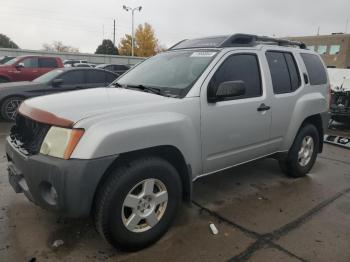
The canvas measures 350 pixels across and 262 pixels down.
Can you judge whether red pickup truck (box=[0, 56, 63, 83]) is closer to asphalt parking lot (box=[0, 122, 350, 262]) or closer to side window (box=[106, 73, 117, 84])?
side window (box=[106, 73, 117, 84])

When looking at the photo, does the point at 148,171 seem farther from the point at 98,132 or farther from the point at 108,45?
the point at 108,45

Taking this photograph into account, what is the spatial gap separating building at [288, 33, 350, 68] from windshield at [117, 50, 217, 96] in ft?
188

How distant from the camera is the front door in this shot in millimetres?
3340

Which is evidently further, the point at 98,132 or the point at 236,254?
the point at 236,254

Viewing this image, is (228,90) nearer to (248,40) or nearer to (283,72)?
(248,40)

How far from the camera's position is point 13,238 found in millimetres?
3057

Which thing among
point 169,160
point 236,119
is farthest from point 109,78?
point 169,160

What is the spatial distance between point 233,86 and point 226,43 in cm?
75

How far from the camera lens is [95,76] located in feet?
30.0

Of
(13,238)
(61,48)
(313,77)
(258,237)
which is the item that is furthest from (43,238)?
(61,48)

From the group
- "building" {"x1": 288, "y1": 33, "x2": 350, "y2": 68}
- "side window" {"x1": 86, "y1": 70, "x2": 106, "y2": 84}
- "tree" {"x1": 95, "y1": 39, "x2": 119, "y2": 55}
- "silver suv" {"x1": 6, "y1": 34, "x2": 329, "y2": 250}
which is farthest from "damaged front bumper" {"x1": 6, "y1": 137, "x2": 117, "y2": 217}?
"building" {"x1": 288, "y1": 33, "x2": 350, "y2": 68}

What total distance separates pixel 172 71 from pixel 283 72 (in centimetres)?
158

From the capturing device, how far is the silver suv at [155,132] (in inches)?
99.3

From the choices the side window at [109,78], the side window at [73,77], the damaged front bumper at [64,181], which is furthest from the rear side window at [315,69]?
the side window at [73,77]
